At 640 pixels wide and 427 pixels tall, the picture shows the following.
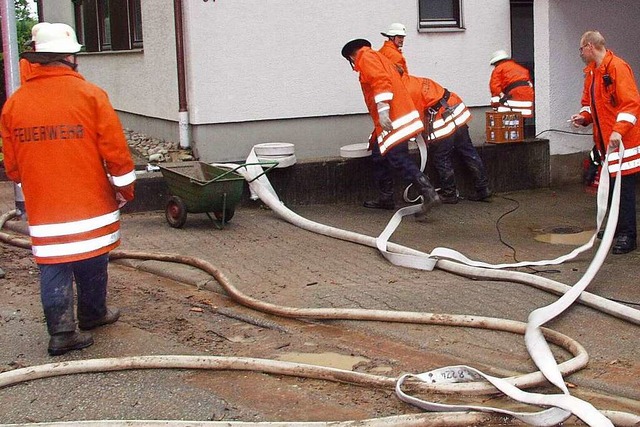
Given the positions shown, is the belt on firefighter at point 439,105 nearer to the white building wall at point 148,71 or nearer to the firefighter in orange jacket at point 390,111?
the firefighter in orange jacket at point 390,111

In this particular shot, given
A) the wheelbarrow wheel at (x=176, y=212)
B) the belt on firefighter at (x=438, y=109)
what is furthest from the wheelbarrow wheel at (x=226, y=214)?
the belt on firefighter at (x=438, y=109)

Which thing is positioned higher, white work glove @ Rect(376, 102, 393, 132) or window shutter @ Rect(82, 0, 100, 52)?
window shutter @ Rect(82, 0, 100, 52)

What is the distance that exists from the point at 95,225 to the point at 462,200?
6209mm

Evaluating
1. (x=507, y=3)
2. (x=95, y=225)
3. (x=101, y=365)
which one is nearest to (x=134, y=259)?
(x=95, y=225)

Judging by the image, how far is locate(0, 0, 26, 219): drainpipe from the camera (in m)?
9.02

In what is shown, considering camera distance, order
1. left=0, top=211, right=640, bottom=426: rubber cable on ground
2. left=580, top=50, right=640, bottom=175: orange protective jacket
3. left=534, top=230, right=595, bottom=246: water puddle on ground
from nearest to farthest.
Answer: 1. left=0, top=211, right=640, bottom=426: rubber cable on ground
2. left=580, top=50, right=640, bottom=175: orange protective jacket
3. left=534, top=230, right=595, bottom=246: water puddle on ground

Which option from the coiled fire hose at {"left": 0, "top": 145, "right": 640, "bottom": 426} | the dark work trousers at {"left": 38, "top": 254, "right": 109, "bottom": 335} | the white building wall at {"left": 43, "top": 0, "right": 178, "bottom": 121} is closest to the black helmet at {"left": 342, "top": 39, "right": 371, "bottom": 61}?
the white building wall at {"left": 43, "top": 0, "right": 178, "bottom": 121}

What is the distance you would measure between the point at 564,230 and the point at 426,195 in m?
1.39

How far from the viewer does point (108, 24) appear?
1422cm

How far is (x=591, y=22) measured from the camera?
11477mm

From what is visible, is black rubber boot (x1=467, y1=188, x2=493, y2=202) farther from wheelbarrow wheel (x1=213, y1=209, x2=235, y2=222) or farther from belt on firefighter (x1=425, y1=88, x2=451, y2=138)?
wheelbarrow wheel (x1=213, y1=209, x2=235, y2=222)

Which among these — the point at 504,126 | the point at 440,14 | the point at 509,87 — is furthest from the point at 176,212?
the point at 440,14

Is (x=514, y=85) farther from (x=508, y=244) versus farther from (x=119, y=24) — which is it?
(x=119, y=24)

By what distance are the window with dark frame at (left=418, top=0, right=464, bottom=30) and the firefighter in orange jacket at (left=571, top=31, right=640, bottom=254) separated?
434cm
